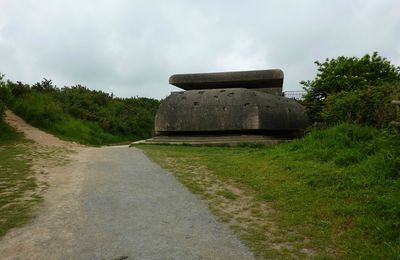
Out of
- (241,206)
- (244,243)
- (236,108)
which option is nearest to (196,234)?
(244,243)

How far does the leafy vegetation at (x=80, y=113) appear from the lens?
55.0 ft

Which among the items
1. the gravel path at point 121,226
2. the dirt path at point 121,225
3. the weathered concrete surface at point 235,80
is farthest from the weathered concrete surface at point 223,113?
the gravel path at point 121,226

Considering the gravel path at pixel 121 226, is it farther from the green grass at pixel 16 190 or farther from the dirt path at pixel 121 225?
the green grass at pixel 16 190

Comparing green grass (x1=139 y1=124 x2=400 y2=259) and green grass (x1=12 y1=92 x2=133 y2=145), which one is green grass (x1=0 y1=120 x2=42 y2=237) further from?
green grass (x1=12 y1=92 x2=133 y2=145)

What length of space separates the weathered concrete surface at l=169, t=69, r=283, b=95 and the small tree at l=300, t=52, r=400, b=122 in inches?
58.0

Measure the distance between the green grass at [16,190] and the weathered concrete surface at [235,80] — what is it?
6.97m

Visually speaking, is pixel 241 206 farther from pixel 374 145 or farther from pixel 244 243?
pixel 374 145

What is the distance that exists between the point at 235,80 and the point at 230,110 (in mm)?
2082

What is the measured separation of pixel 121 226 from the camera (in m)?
4.17

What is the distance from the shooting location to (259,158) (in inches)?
345

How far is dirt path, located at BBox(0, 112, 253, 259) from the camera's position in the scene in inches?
136

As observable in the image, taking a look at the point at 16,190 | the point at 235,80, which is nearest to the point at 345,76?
the point at 235,80

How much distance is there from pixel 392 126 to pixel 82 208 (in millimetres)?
4912

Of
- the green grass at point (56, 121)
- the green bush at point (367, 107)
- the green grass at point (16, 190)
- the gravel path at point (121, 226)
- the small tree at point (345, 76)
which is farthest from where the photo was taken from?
the green grass at point (56, 121)
